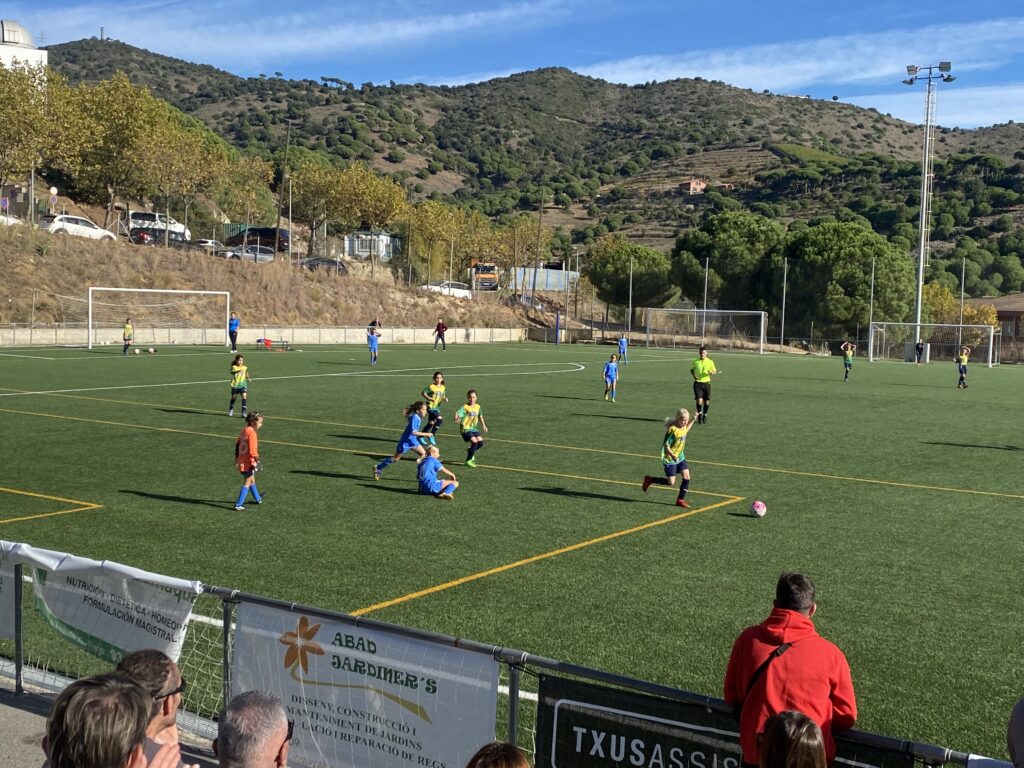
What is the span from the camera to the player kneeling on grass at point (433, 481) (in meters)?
15.5

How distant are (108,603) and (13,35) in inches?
5197

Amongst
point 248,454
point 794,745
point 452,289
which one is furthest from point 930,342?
point 794,745

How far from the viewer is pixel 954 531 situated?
13836 mm

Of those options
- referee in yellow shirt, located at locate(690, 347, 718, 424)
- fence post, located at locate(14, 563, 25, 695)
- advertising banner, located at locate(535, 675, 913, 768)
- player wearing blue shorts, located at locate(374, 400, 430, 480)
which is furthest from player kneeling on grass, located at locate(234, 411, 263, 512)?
referee in yellow shirt, located at locate(690, 347, 718, 424)

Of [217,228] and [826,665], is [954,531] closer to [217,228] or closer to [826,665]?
[826,665]

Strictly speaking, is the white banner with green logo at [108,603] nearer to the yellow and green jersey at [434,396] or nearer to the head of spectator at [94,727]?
the head of spectator at [94,727]

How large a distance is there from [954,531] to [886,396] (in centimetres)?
2299

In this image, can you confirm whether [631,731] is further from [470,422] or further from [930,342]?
[930,342]

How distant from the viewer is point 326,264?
91.4 m

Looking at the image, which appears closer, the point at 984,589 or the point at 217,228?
the point at 984,589

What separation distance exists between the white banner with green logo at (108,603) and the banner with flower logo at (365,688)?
1.56 ft

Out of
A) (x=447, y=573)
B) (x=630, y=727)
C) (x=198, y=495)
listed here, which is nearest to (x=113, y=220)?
(x=198, y=495)

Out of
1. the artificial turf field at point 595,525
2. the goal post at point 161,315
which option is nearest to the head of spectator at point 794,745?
the artificial turf field at point 595,525

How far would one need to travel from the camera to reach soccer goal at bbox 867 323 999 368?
68.4m
